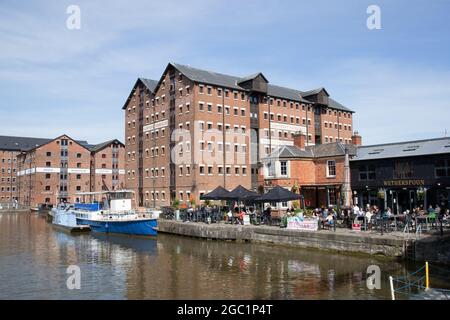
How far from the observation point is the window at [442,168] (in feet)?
102

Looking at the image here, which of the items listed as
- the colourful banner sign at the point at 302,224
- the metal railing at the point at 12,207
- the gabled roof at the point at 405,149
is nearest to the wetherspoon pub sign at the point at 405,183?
the gabled roof at the point at 405,149

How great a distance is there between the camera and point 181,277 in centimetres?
2031

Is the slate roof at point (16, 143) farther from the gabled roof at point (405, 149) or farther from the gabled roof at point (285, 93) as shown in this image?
the gabled roof at point (405, 149)

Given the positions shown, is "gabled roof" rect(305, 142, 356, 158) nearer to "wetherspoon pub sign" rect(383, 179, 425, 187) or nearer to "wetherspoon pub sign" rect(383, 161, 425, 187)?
"wetherspoon pub sign" rect(383, 179, 425, 187)

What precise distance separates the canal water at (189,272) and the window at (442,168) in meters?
12.1

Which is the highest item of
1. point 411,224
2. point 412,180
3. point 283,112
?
point 283,112

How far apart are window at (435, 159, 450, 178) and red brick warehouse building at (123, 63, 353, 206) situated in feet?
73.9

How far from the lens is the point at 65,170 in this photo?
315 feet

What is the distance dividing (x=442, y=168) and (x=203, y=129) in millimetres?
29653

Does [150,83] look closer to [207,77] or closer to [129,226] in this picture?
[207,77]

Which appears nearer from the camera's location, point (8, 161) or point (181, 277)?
point (181, 277)

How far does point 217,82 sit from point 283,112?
1273 cm

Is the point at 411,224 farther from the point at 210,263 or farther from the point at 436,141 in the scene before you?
the point at 210,263
